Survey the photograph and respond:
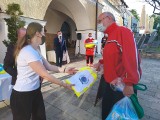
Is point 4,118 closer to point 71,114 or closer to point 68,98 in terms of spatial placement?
point 71,114

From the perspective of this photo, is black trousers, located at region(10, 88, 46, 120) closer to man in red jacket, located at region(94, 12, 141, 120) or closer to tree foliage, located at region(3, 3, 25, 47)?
man in red jacket, located at region(94, 12, 141, 120)

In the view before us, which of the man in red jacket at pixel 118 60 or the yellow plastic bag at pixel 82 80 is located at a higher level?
the man in red jacket at pixel 118 60

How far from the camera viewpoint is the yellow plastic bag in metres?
2.52

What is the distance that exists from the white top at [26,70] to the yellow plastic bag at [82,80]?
1.59ft

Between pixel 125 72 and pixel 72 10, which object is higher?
pixel 72 10

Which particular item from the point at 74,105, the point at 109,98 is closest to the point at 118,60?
the point at 109,98

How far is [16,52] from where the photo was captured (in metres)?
2.17

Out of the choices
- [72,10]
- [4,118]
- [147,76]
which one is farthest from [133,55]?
[72,10]

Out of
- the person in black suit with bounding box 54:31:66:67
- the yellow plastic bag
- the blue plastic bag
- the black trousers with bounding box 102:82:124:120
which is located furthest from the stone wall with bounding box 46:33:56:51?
the blue plastic bag

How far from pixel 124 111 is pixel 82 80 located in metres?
0.67

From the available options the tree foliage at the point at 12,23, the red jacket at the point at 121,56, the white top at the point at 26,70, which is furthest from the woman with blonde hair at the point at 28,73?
the tree foliage at the point at 12,23

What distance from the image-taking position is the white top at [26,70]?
6.80 ft

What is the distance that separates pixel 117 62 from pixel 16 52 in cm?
117

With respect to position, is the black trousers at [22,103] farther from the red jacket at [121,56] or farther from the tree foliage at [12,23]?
the tree foliage at [12,23]
